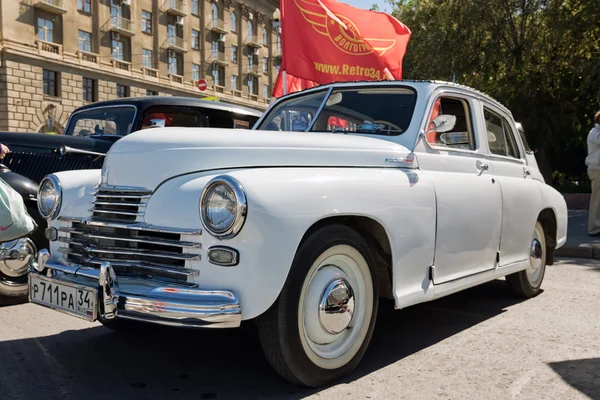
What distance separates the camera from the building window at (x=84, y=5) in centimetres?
3562

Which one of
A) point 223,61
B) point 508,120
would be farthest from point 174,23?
point 508,120

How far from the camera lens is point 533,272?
5.11m

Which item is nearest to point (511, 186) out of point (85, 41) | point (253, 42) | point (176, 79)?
point (85, 41)

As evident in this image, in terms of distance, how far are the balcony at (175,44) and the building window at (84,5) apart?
6.53 meters

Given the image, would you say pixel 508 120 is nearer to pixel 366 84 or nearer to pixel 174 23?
pixel 366 84

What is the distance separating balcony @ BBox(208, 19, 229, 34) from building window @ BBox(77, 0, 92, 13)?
1148 cm

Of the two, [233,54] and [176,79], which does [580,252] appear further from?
[233,54]

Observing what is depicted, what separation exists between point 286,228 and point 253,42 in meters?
50.5

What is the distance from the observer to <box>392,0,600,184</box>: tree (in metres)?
16.1

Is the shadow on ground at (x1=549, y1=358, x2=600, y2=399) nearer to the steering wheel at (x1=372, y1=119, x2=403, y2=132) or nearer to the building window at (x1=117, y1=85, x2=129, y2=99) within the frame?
the steering wheel at (x1=372, y1=119, x2=403, y2=132)

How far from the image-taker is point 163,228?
8.58ft

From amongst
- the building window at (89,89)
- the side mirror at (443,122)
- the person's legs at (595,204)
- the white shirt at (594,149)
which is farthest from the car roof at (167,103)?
the building window at (89,89)

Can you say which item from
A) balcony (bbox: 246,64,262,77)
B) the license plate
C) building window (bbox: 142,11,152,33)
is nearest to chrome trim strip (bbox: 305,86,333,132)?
the license plate

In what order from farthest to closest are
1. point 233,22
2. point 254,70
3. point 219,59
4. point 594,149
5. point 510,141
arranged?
A: point 254,70, point 233,22, point 219,59, point 594,149, point 510,141
